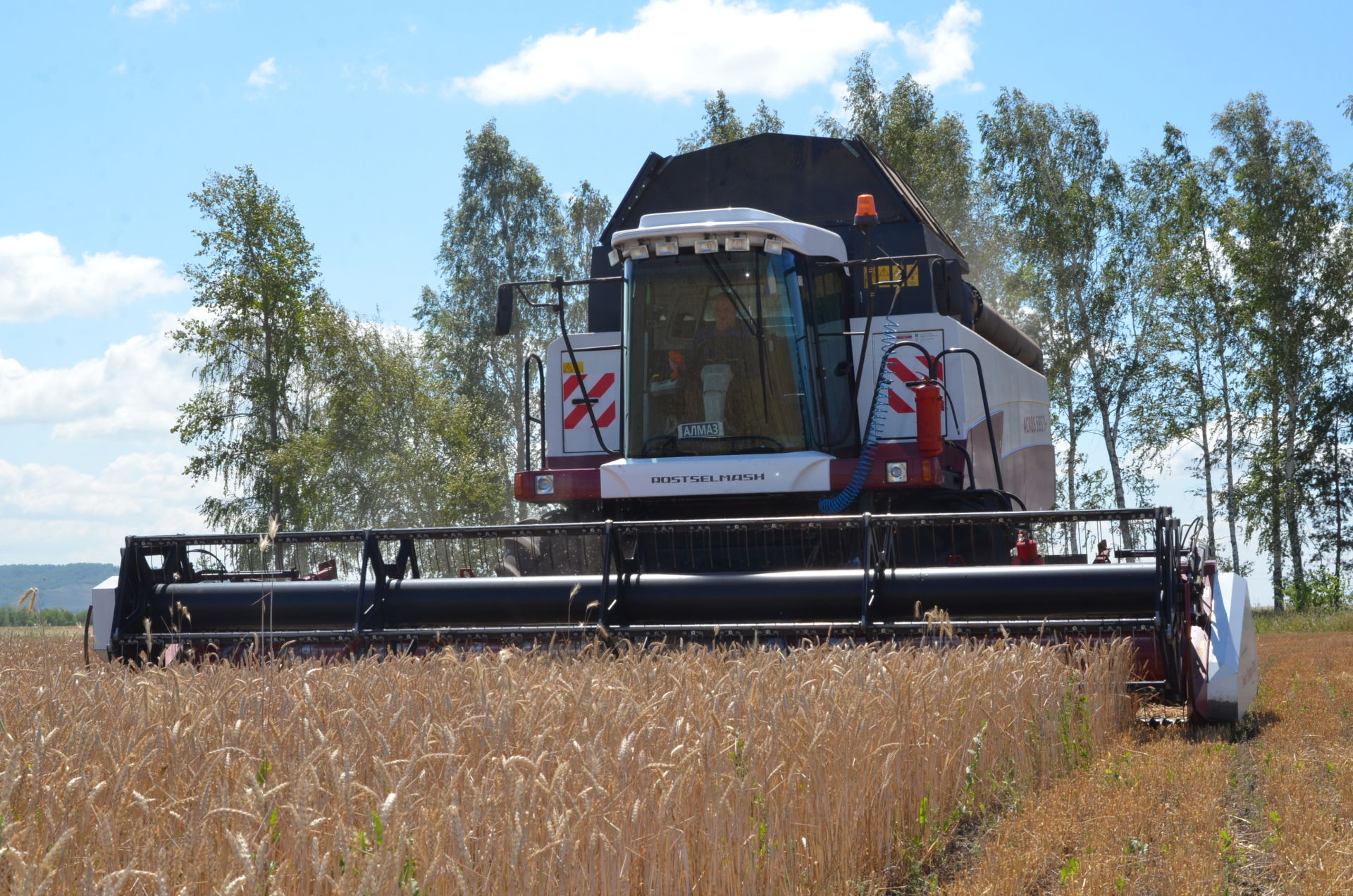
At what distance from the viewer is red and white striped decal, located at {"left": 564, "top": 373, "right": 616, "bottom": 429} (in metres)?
8.51

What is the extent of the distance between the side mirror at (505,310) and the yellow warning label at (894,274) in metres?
2.19

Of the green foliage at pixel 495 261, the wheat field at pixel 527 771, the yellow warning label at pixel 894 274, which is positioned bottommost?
the wheat field at pixel 527 771

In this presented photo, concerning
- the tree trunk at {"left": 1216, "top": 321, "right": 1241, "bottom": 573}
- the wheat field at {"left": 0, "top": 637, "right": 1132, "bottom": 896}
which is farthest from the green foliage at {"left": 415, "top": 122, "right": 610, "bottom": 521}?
the wheat field at {"left": 0, "top": 637, "right": 1132, "bottom": 896}

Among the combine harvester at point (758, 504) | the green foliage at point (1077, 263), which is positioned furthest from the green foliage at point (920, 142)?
the combine harvester at point (758, 504)

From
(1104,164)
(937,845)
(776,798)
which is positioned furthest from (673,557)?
(1104,164)

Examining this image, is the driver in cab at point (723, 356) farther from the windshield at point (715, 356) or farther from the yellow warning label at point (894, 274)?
the yellow warning label at point (894, 274)

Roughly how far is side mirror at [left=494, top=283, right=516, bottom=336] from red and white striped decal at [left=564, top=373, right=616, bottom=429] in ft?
2.26

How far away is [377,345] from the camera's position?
33.6 m

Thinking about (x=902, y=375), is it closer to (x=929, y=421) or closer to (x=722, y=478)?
(x=929, y=421)

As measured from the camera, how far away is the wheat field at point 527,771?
7.06 ft

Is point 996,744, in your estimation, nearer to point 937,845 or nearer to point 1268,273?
point 937,845

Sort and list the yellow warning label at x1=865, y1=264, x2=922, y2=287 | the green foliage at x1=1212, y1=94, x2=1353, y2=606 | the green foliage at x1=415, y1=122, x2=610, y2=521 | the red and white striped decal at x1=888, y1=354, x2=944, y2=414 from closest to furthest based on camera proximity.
Result: the yellow warning label at x1=865, y1=264, x2=922, y2=287
the red and white striped decal at x1=888, y1=354, x2=944, y2=414
the green foliage at x1=1212, y1=94, x2=1353, y2=606
the green foliage at x1=415, y1=122, x2=610, y2=521

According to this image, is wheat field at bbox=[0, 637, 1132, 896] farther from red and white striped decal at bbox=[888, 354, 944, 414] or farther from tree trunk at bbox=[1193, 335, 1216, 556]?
tree trunk at bbox=[1193, 335, 1216, 556]

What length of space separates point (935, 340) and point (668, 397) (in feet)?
6.03
